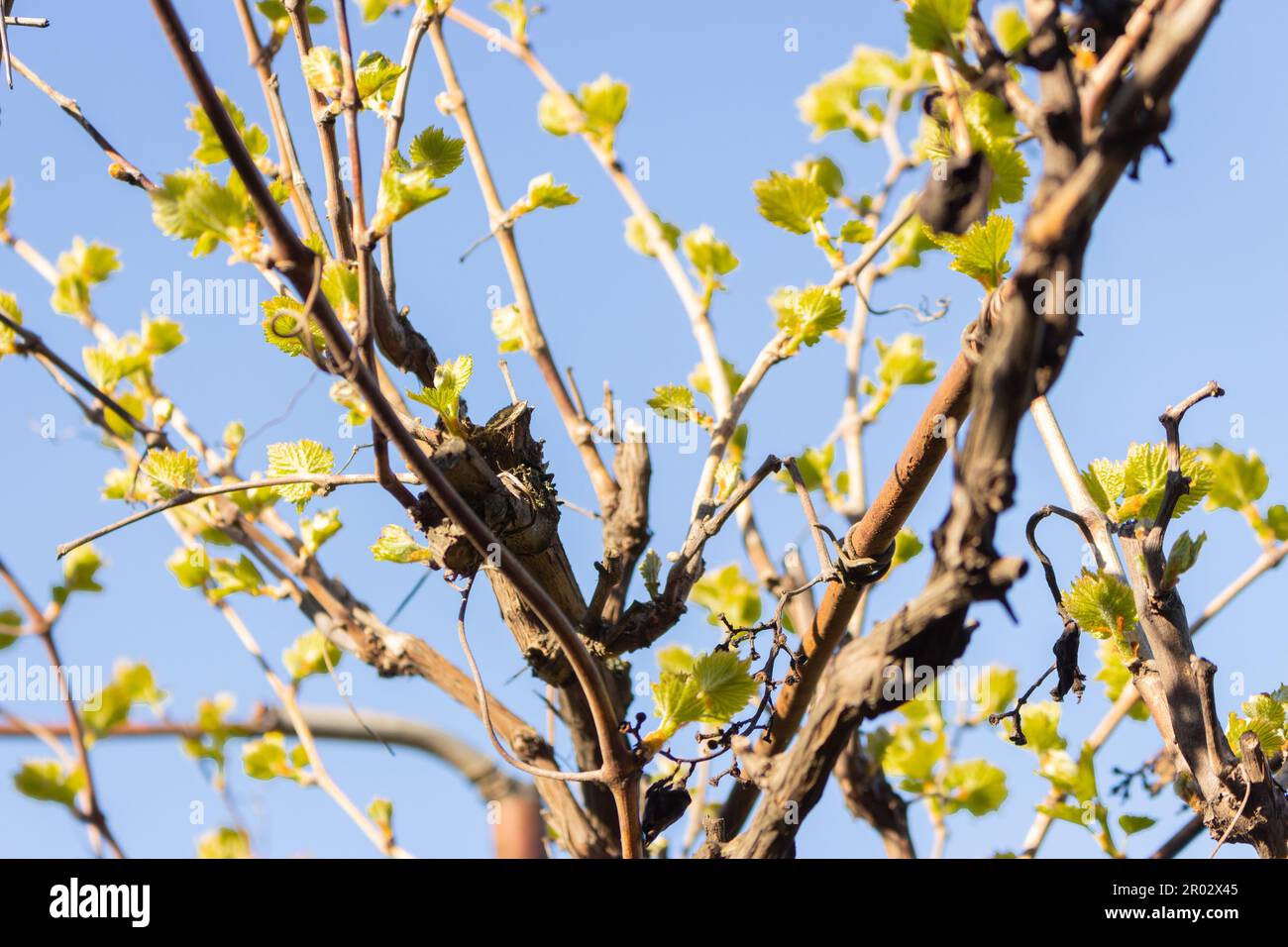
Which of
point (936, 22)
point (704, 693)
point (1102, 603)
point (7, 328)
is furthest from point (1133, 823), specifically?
point (7, 328)

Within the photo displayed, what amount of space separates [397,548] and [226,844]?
17.1 inches

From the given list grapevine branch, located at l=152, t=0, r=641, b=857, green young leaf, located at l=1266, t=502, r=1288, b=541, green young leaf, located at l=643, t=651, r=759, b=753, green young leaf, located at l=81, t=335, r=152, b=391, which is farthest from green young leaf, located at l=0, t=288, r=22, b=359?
green young leaf, located at l=1266, t=502, r=1288, b=541

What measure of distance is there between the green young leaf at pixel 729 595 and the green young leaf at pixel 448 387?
1036 millimetres

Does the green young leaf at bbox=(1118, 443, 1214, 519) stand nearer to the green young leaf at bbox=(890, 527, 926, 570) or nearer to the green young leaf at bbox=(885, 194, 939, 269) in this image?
the green young leaf at bbox=(890, 527, 926, 570)

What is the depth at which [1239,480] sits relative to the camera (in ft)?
5.84

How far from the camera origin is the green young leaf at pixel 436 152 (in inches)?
48.4

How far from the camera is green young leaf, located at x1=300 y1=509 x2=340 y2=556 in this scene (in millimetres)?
1864

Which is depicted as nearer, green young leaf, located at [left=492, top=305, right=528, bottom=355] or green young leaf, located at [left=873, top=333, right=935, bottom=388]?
green young leaf, located at [left=492, top=305, right=528, bottom=355]

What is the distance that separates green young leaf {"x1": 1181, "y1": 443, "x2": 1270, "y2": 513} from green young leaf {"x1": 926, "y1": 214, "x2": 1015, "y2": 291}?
0.90 meters

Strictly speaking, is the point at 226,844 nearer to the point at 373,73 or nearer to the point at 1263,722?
Answer: the point at 373,73

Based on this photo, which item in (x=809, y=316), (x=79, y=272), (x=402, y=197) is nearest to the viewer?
(x=402, y=197)

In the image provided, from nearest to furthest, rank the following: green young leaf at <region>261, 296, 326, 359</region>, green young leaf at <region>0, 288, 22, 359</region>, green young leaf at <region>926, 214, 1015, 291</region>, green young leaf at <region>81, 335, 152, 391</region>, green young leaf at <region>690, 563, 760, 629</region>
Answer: green young leaf at <region>926, 214, 1015, 291</region> < green young leaf at <region>261, 296, 326, 359</region> < green young leaf at <region>0, 288, 22, 359</region> < green young leaf at <region>81, 335, 152, 391</region> < green young leaf at <region>690, 563, 760, 629</region>

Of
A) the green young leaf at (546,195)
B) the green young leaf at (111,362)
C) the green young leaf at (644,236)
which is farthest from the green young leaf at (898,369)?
the green young leaf at (111,362)
